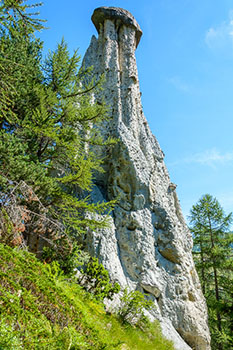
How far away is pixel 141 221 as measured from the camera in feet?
39.9

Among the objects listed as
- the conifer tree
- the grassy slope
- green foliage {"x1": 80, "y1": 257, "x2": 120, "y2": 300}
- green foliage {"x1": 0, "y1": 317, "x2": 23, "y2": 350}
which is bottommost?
green foliage {"x1": 0, "y1": 317, "x2": 23, "y2": 350}

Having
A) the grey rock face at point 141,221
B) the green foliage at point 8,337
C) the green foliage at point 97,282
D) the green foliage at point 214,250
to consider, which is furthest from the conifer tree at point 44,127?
the green foliage at point 214,250

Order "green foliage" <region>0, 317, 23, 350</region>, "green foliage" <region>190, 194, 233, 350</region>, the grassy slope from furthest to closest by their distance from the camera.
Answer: "green foliage" <region>190, 194, 233, 350</region>, the grassy slope, "green foliage" <region>0, 317, 23, 350</region>

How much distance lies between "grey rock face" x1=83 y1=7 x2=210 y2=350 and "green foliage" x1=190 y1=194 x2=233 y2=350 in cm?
341

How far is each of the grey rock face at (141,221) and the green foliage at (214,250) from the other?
3.41 m

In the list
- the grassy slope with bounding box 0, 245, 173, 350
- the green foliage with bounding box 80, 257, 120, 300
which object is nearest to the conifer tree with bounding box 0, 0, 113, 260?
the green foliage with bounding box 80, 257, 120, 300

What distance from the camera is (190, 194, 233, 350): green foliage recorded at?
1620cm

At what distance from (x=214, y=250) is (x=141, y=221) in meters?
7.36

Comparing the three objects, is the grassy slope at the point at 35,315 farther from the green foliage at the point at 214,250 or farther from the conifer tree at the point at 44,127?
the green foliage at the point at 214,250

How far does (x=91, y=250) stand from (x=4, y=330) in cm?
768

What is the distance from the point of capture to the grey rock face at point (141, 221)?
34.8 feet

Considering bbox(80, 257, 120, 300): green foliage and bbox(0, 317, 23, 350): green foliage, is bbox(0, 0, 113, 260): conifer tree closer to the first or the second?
bbox(80, 257, 120, 300): green foliage

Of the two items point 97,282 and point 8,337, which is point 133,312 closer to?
point 97,282

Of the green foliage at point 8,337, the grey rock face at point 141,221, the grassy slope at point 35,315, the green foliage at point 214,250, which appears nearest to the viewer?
the green foliage at point 8,337
